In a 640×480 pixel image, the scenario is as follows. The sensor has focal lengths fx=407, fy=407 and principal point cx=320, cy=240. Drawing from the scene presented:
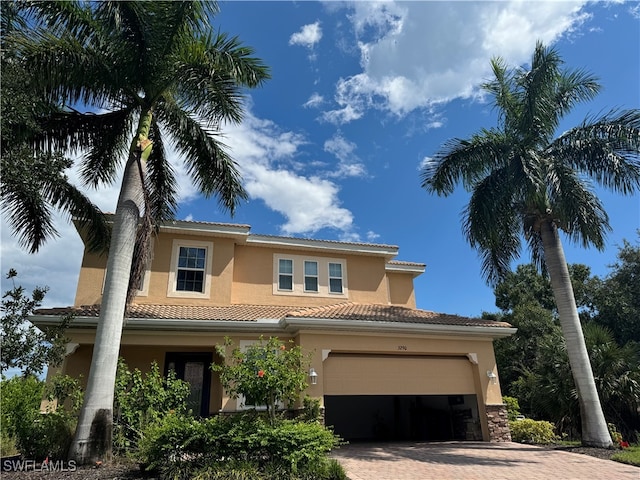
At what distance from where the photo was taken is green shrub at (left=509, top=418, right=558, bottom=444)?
1348 cm

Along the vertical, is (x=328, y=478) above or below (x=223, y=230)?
below

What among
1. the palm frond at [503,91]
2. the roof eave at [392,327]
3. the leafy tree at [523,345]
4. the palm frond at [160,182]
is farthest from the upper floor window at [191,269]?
the leafy tree at [523,345]

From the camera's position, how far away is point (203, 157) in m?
12.3

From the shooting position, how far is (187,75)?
34.9 ft

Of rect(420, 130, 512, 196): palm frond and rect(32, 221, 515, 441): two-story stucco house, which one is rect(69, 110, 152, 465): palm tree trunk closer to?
rect(32, 221, 515, 441): two-story stucco house

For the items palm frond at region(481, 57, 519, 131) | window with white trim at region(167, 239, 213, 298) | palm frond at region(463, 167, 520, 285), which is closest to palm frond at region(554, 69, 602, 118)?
palm frond at region(481, 57, 519, 131)

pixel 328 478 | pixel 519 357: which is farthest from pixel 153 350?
pixel 519 357

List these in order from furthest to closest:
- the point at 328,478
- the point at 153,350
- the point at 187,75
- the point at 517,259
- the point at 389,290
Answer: the point at 389,290
the point at 517,259
the point at 153,350
the point at 187,75
the point at 328,478

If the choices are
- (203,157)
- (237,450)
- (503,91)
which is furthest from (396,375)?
(503,91)

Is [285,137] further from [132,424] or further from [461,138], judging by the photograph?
[132,424]

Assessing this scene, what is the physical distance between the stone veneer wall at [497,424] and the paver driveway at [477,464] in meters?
1.30

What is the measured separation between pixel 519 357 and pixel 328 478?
2479cm

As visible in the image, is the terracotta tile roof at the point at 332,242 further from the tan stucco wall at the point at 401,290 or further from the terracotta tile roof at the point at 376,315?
the terracotta tile roof at the point at 376,315

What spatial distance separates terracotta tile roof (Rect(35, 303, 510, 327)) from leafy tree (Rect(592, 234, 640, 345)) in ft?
50.4
